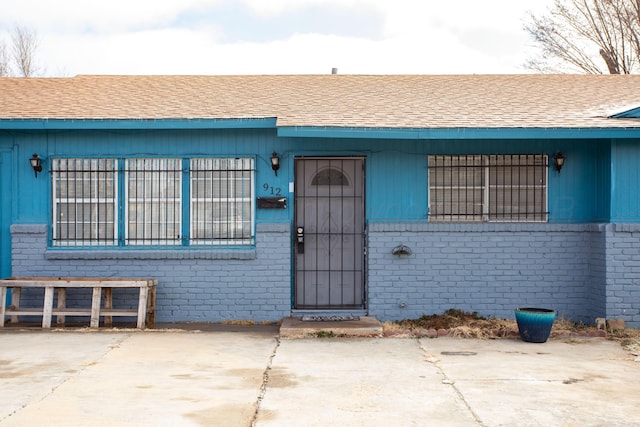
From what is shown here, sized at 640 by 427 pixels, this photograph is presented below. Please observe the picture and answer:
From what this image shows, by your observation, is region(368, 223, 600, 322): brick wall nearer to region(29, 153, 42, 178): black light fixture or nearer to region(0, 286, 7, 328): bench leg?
region(29, 153, 42, 178): black light fixture

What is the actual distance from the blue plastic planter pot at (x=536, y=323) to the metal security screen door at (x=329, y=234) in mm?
2571

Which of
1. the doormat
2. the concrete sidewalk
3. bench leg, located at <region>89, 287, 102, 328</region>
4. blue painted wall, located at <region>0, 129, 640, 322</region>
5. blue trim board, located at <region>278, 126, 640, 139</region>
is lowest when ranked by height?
the concrete sidewalk

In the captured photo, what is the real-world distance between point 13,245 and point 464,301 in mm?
6748

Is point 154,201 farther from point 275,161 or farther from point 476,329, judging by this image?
point 476,329

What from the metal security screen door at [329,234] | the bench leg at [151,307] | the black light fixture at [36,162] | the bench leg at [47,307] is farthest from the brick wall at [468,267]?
the black light fixture at [36,162]

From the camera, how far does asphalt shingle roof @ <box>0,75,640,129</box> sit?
1106 centimetres

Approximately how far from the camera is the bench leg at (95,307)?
1073 cm

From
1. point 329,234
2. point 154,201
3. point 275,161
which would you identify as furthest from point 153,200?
point 329,234

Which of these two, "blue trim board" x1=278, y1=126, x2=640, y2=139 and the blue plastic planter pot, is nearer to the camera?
the blue plastic planter pot

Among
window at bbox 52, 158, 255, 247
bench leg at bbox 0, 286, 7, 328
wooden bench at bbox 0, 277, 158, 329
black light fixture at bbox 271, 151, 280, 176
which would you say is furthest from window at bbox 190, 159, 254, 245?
bench leg at bbox 0, 286, 7, 328

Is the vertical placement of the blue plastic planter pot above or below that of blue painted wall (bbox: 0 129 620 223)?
below

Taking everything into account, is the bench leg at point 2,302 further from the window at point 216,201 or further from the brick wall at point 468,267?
the brick wall at point 468,267

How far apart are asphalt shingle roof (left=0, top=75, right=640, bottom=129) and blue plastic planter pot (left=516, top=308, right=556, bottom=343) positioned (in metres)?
2.59

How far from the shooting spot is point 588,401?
22.9 feet
